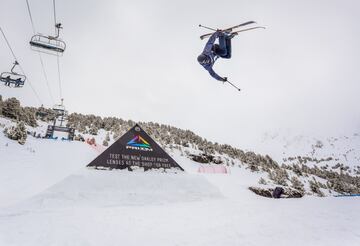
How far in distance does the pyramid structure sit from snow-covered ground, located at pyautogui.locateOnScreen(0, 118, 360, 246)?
0.72 m

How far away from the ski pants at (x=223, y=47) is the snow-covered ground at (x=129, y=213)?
19.0 feet

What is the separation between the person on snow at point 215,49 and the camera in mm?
8609

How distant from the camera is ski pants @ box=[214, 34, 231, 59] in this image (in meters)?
8.65

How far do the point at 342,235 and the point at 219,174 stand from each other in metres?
14.5

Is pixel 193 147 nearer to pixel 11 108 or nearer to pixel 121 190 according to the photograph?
pixel 121 190

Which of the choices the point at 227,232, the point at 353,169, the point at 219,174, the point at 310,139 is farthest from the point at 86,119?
the point at 310,139

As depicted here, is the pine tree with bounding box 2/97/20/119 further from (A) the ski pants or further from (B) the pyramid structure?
(A) the ski pants

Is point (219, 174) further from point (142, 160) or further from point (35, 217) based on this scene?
point (35, 217)

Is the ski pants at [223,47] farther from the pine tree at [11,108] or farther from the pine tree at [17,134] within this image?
the pine tree at [11,108]

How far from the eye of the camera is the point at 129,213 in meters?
9.73

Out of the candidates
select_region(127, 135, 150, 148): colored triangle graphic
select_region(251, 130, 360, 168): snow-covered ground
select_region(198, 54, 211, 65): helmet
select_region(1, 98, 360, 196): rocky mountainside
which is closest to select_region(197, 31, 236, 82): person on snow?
select_region(198, 54, 211, 65): helmet

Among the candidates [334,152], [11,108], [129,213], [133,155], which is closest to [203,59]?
[129,213]

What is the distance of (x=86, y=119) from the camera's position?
32844 mm

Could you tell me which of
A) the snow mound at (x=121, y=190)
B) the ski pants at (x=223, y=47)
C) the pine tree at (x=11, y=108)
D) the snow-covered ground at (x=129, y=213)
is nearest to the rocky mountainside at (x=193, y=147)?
the pine tree at (x=11, y=108)
